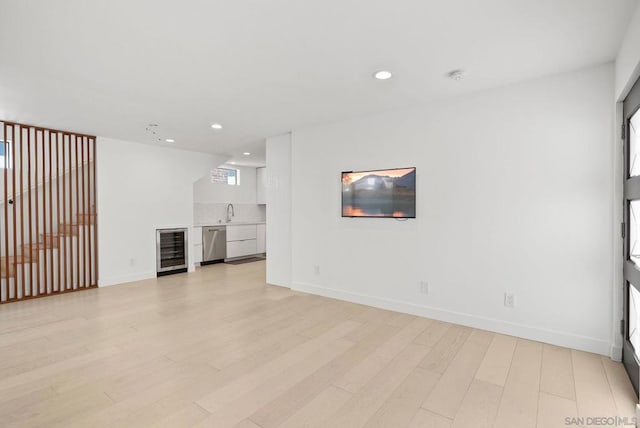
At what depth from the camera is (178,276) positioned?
6.32 metres

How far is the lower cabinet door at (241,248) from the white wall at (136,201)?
1198mm

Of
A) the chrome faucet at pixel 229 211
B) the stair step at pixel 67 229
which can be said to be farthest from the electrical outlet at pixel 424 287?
the chrome faucet at pixel 229 211

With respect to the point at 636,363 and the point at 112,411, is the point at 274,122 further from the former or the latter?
the point at 636,363

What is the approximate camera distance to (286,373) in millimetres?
2512

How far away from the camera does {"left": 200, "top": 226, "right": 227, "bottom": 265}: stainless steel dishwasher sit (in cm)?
737

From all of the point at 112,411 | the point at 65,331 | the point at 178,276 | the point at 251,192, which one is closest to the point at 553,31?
the point at 112,411

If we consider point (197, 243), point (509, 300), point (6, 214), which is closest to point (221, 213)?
point (197, 243)

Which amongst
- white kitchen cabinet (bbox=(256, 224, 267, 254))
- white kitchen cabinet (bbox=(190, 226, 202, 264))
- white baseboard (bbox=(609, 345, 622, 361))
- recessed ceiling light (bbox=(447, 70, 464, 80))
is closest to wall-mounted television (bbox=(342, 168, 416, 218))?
recessed ceiling light (bbox=(447, 70, 464, 80))

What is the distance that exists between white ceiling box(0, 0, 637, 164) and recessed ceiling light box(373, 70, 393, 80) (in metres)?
0.07

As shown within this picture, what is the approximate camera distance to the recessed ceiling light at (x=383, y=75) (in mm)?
2893

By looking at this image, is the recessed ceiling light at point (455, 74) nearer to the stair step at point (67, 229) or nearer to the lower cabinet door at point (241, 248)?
the stair step at point (67, 229)

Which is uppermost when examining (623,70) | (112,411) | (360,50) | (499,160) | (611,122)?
(360,50)

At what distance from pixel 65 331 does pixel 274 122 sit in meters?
3.51

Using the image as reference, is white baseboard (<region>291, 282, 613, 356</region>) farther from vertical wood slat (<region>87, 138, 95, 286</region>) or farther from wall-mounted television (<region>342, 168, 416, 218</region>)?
vertical wood slat (<region>87, 138, 95, 286</region>)
